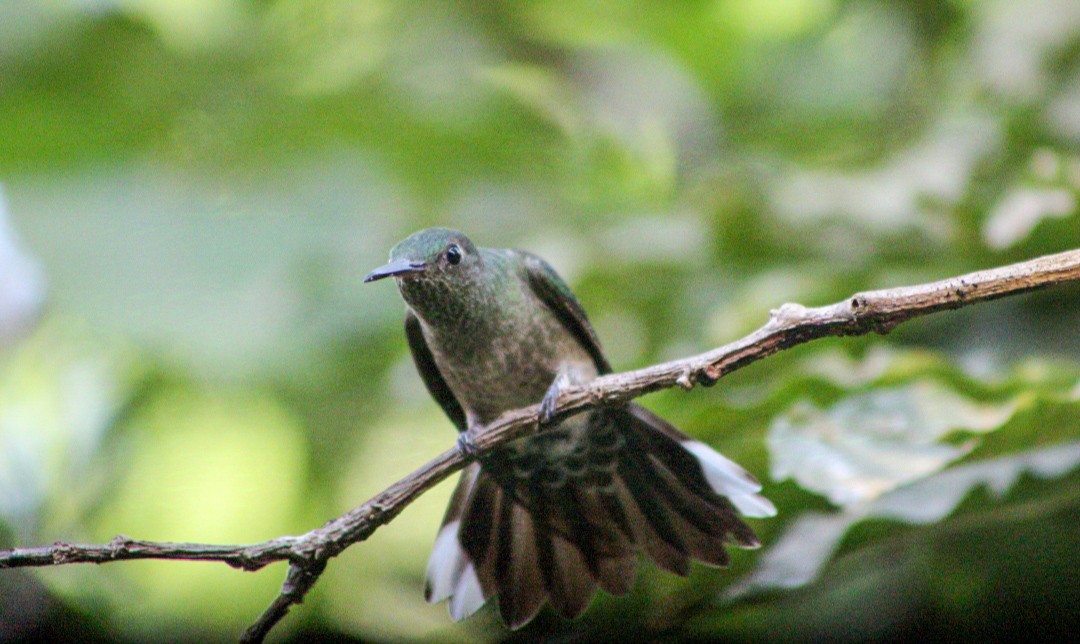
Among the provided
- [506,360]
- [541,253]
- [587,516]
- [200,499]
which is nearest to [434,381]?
[506,360]

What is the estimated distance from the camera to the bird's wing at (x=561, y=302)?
2561mm

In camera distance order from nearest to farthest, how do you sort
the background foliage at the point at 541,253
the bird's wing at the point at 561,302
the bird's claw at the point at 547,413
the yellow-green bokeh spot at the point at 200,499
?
the bird's claw at the point at 547,413
the background foliage at the point at 541,253
the bird's wing at the point at 561,302
the yellow-green bokeh spot at the point at 200,499

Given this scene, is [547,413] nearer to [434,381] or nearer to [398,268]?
[398,268]

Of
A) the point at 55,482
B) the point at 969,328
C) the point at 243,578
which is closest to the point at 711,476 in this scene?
the point at 969,328

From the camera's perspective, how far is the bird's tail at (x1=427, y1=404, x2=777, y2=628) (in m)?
2.17

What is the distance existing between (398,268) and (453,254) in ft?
0.78

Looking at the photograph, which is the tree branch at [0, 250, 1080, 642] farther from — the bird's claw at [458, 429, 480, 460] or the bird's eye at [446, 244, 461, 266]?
the bird's eye at [446, 244, 461, 266]

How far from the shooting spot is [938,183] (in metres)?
3.45

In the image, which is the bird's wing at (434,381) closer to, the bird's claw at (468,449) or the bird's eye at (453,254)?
the bird's eye at (453,254)

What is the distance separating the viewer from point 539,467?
8.64ft

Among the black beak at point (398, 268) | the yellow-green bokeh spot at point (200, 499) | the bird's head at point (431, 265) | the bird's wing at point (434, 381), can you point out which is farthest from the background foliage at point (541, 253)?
the black beak at point (398, 268)

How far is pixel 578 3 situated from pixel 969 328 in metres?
2.36

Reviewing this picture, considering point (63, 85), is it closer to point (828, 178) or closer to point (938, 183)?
point (828, 178)

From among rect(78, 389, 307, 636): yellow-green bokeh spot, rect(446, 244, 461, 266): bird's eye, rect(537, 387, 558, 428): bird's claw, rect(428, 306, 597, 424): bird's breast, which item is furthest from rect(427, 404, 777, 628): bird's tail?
rect(78, 389, 307, 636): yellow-green bokeh spot
